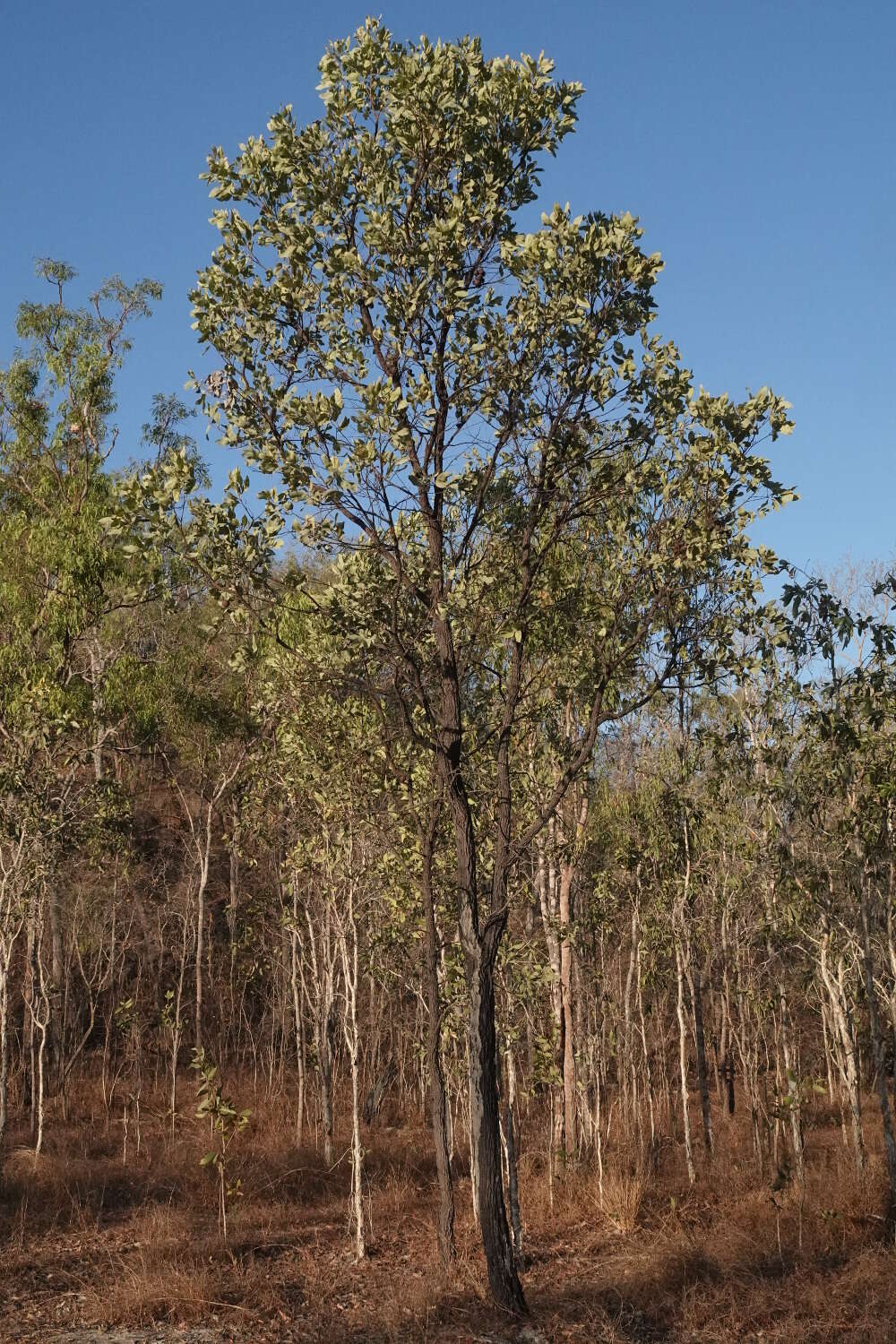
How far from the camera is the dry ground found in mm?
10227

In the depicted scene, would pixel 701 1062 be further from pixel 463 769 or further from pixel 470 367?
pixel 470 367

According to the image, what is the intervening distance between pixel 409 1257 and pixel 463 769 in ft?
20.7

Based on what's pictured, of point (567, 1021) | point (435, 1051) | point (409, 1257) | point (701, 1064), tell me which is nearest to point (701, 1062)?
point (701, 1064)

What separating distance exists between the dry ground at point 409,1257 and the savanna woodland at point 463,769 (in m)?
0.08

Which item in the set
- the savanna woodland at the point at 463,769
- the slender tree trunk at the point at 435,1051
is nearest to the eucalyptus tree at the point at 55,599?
the savanna woodland at the point at 463,769

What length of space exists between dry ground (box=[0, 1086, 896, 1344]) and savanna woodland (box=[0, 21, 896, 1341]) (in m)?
0.08

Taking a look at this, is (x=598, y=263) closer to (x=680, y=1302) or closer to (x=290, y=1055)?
(x=680, y=1302)

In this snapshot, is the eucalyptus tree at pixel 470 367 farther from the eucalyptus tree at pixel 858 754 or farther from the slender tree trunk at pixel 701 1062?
the slender tree trunk at pixel 701 1062

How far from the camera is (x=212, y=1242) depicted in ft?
44.6

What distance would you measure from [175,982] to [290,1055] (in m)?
4.95

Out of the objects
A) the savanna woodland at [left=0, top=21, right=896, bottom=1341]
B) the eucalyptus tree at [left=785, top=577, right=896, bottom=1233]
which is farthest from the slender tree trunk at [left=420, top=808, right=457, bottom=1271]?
the eucalyptus tree at [left=785, top=577, right=896, bottom=1233]

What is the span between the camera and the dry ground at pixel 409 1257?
1023cm

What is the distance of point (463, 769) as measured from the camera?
12.9 metres

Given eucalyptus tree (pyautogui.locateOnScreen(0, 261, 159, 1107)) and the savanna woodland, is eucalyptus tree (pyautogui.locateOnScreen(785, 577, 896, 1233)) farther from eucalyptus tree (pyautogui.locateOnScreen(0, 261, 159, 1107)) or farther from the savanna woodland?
eucalyptus tree (pyautogui.locateOnScreen(0, 261, 159, 1107))
